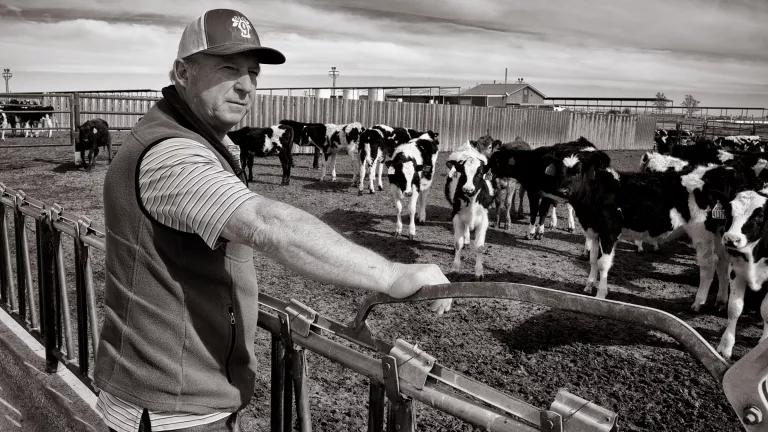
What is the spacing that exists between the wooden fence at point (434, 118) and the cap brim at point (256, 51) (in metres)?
16.2

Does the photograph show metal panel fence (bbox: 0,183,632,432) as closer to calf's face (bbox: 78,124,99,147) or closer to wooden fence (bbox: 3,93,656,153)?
calf's face (bbox: 78,124,99,147)

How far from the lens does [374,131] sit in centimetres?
1509

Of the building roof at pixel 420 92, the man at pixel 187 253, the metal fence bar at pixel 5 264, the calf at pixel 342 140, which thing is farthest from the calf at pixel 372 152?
the building roof at pixel 420 92

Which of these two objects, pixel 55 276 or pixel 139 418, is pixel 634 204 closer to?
pixel 55 276

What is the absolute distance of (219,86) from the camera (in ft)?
5.59

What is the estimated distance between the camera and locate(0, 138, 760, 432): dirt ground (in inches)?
164

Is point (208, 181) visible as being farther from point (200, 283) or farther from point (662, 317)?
point (662, 317)

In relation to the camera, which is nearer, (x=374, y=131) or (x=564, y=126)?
(x=374, y=131)

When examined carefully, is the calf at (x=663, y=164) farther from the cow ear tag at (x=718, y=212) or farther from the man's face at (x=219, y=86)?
the man's face at (x=219, y=86)

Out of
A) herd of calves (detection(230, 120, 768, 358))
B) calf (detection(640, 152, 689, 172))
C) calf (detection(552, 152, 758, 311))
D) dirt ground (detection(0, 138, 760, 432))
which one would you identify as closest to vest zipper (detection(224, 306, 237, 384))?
dirt ground (detection(0, 138, 760, 432))

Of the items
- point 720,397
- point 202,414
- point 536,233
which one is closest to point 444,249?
point 536,233

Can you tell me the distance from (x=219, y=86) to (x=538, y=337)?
464 cm

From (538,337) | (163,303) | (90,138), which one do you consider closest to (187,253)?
(163,303)

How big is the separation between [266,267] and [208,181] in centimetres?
642
